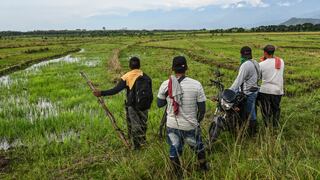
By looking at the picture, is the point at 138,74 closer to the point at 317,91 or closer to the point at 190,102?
the point at 190,102

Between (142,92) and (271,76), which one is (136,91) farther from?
(271,76)

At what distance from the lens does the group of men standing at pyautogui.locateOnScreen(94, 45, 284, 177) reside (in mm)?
4812

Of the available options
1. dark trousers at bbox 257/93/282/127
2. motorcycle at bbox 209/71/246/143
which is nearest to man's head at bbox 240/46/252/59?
motorcycle at bbox 209/71/246/143

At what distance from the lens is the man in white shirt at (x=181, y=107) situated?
15.7ft

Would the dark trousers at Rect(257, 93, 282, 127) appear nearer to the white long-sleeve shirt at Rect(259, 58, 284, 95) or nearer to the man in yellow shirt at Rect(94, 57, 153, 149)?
the white long-sleeve shirt at Rect(259, 58, 284, 95)

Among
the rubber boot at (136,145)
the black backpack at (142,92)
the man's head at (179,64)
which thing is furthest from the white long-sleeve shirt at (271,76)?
the man's head at (179,64)

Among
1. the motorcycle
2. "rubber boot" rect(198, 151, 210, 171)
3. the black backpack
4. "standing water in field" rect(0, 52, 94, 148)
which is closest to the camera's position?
"rubber boot" rect(198, 151, 210, 171)

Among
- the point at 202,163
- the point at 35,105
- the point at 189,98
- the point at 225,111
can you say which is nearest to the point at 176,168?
the point at 202,163

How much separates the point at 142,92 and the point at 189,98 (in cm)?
173

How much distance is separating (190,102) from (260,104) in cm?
Answer: 277

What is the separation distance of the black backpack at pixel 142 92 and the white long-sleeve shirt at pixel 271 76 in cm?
202

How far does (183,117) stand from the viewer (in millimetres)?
4891

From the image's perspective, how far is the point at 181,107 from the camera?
4871 mm

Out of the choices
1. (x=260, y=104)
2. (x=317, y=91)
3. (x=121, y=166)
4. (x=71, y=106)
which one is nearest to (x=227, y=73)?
(x=317, y=91)
